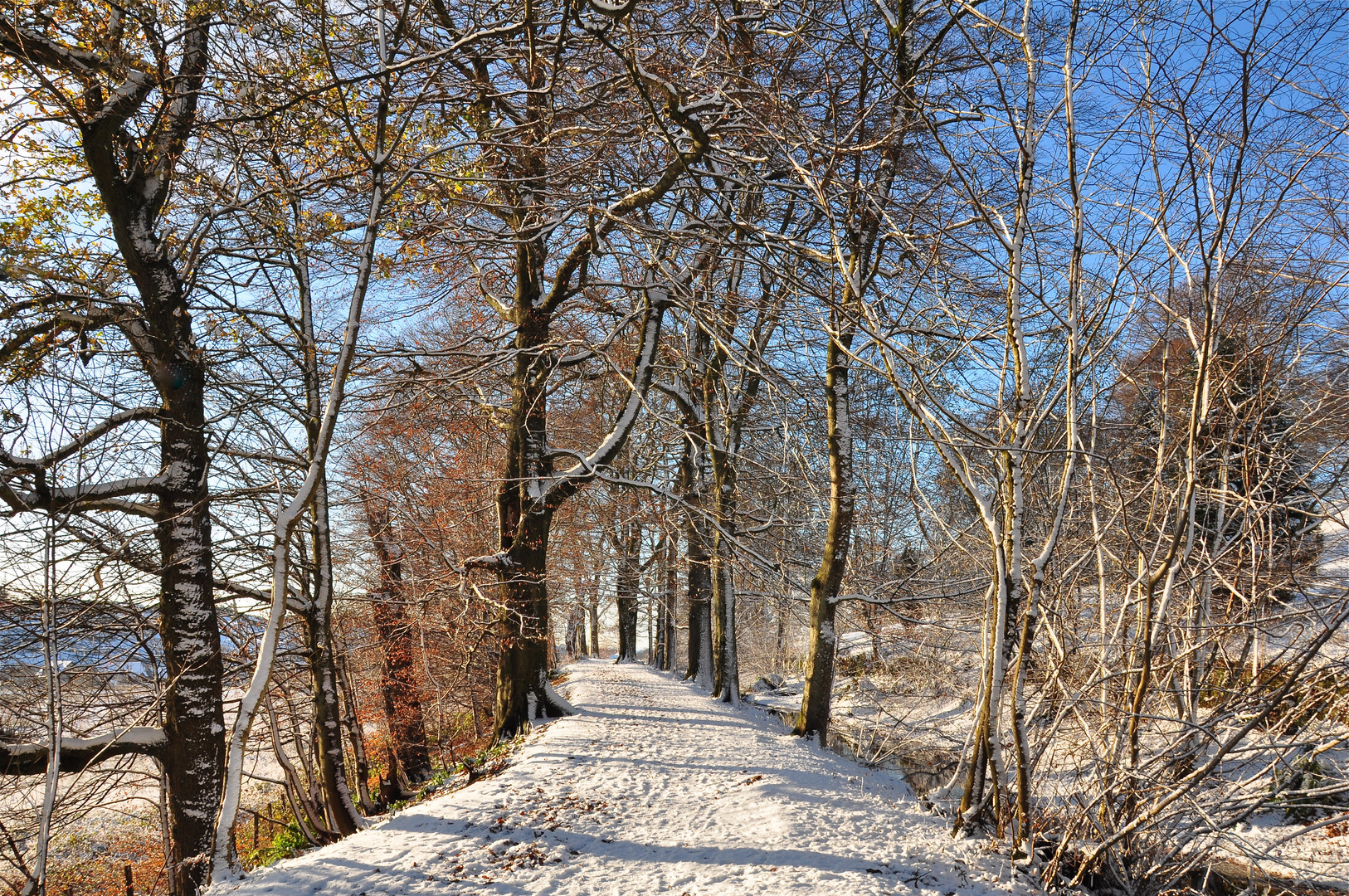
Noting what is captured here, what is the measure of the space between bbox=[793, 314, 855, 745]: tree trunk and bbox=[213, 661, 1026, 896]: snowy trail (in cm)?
176

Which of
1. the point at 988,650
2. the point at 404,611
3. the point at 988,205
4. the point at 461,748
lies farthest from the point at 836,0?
the point at 461,748

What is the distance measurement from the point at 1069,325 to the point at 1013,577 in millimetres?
1715

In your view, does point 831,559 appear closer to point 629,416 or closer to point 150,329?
point 629,416

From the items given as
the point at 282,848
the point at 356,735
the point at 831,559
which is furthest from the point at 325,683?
the point at 831,559

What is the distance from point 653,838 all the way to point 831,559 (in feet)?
16.9

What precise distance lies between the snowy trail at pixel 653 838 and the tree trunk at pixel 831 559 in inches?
69.1

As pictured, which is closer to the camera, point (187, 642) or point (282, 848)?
point (187, 642)

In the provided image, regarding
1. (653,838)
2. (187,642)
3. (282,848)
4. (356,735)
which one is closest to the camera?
(653,838)

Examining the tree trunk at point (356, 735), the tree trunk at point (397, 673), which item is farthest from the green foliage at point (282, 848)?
the tree trunk at point (397, 673)

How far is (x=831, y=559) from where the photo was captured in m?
9.41

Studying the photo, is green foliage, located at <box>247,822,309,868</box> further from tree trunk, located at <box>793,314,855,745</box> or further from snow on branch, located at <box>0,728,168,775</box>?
tree trunk, located at <box>793,314,855,745</box>

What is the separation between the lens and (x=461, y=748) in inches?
580

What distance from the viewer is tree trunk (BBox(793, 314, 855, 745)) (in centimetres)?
941

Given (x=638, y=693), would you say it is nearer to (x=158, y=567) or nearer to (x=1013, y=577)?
(x=158, y=567)
